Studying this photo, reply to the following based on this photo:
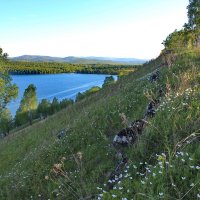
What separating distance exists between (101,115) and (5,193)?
4851 millimetres

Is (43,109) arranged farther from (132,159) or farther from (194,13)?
(132,159)

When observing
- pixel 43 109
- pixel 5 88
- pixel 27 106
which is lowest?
pixel 43 109

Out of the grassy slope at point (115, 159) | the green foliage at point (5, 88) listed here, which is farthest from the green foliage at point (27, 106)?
the grassy slope at point (115, 159)

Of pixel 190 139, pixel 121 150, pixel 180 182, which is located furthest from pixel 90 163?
pixel 180 182

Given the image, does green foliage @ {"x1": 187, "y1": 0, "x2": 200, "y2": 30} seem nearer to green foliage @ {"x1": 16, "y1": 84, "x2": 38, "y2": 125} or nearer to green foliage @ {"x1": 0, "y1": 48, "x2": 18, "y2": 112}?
green foliage @ {"x1": 0, "y1": 48, "x2": 18, "y2": 112}

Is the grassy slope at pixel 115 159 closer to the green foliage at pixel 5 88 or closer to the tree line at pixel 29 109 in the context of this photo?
the green foliage at pixel 5 88

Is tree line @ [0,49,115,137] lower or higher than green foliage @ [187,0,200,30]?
lower

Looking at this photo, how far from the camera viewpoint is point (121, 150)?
803cm

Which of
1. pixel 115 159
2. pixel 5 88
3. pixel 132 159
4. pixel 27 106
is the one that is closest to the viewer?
pixel 132 159

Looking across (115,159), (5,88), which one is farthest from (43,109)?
(115,159)

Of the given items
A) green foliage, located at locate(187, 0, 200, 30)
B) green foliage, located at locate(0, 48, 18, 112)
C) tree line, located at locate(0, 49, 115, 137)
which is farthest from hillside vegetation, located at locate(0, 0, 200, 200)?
tree line, located at locate(0, 49, 115, 137)

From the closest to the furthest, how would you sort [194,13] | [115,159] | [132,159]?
1. [132,159]
2. [115,159]
3. [194,13]

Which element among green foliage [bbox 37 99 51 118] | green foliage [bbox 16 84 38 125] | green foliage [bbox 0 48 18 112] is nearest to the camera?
green foliage [bbox 0 48 18 112]

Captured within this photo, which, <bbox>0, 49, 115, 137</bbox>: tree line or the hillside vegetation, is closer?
the hillside vegetation
